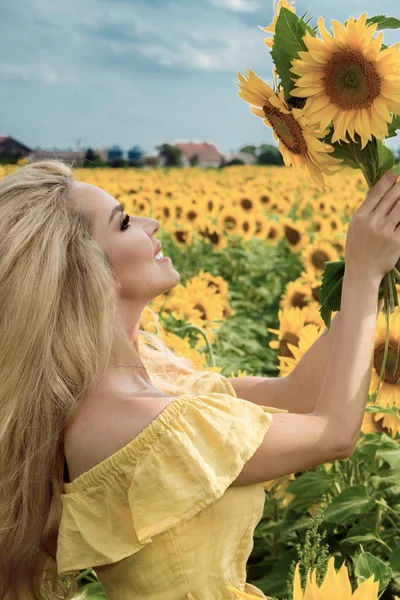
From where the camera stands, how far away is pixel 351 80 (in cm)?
153

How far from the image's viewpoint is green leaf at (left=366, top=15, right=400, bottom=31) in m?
1.52

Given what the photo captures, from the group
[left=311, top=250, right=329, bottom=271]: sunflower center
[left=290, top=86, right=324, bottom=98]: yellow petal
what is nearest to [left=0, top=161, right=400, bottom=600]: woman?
[left=290, top=86, right=324, bottom=98]: yellow petal

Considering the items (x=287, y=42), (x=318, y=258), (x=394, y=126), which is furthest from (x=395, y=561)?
(x=318, y=258)

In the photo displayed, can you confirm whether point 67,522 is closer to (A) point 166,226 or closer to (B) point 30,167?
(B) point 30,167

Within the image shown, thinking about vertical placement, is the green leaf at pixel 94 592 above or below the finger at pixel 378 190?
below

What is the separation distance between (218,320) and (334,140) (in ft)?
9.99

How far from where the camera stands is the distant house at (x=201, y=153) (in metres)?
41.7

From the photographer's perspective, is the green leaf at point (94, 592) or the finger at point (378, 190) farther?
the green leaf at point (94, 592)

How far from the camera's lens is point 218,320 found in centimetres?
455

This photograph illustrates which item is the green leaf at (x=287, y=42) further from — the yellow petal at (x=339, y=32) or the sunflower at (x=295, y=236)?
the sunflower at (x=295, y=236)

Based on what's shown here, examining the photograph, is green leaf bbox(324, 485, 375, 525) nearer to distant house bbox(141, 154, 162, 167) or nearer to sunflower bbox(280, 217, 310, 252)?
sunflower bbox(280, 217, 310, 252)

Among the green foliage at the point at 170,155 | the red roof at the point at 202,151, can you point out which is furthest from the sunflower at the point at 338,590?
the red roof at the point at 202,151

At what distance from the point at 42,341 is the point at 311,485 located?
104cm

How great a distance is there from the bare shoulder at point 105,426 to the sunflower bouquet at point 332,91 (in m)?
0.51
